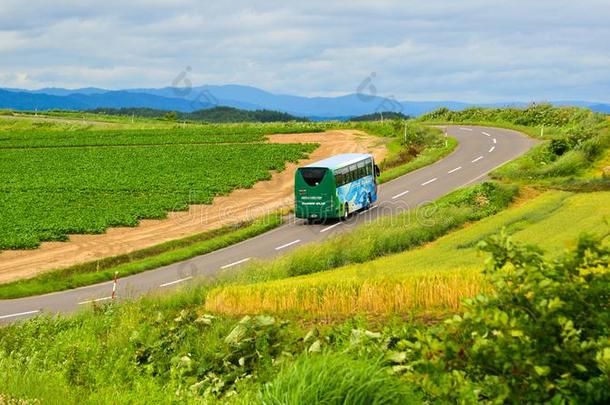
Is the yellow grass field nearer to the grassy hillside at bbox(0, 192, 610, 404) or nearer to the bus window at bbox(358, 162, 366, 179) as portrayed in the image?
the grassy hillside at bbox(0, 192, 610, 404)

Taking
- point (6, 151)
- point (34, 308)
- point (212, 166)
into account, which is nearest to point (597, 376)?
point (34, 308)

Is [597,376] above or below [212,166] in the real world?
above

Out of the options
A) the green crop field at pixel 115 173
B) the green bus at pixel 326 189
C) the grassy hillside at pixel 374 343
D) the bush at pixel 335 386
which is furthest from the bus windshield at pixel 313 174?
the bush at pixel 335 386

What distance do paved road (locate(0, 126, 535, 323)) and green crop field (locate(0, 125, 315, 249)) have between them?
758cm

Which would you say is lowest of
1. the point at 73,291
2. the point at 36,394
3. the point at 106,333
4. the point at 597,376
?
the point at 73,291

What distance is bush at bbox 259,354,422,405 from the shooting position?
10.2m

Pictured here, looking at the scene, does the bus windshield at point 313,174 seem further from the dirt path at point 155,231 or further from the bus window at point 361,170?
the dirt path at point 155,231

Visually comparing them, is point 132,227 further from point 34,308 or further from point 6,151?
point 6,151

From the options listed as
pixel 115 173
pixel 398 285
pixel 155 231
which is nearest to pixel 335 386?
pixel 398 285

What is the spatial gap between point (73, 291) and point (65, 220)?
11.8 meters

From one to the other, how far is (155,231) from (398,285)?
86.6 feet

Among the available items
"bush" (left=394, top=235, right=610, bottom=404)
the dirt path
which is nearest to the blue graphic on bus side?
the dirt path

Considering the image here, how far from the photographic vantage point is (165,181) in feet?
185

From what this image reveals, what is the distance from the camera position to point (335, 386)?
408 inches
